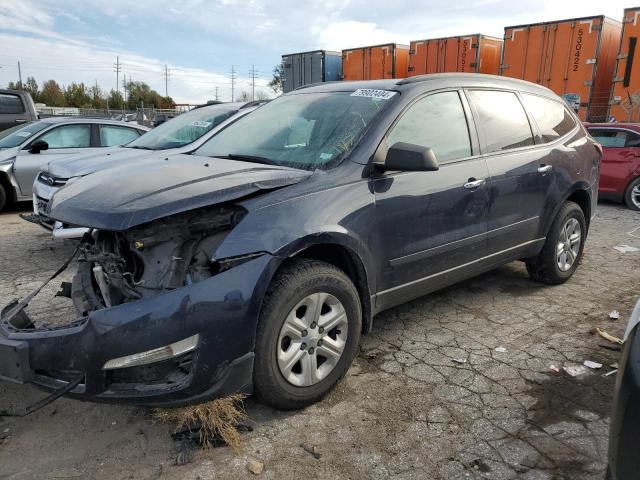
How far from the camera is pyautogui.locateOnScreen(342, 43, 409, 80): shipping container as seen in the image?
53.2 ft

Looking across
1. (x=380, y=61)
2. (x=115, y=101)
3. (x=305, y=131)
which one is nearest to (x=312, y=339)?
(x=305, y=131)

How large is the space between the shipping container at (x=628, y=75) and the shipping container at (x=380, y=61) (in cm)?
626

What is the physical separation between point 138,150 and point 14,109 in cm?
641

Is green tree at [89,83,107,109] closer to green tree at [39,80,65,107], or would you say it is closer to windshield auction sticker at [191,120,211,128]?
green tree at [39,80,65,107]

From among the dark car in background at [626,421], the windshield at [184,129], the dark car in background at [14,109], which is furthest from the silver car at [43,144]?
the dark car in background at [626,421]

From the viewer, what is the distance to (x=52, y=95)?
6738 cm

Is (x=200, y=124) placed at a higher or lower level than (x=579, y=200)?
higher

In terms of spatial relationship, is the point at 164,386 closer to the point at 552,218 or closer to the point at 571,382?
the point at 571,382

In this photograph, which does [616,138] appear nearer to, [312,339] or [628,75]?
[628,75]

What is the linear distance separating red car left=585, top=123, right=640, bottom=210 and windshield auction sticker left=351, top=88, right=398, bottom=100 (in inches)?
287

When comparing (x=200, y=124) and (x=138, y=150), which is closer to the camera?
(x=138, y=150)

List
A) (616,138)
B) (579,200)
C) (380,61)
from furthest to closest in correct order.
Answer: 1. (380,61)
2. (616,138)
3. (579,200)

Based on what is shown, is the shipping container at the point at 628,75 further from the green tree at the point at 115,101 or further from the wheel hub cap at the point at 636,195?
the green tree at the point at 115,101

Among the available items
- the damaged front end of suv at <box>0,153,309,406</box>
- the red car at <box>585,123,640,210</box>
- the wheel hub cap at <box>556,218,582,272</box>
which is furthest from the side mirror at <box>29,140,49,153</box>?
the red car at <box>585,123,640,210</box>
